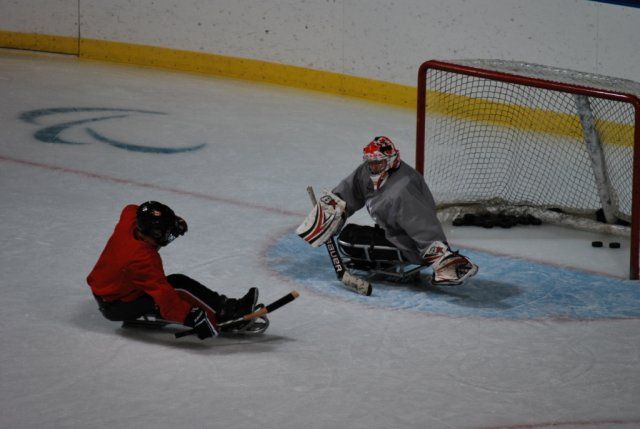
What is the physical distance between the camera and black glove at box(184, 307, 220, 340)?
14.4 feet

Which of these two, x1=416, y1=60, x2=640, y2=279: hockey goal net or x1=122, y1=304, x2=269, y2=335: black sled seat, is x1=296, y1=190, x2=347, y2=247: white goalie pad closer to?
x1=122, y1=304, x2=269, y2=335: black sled seat

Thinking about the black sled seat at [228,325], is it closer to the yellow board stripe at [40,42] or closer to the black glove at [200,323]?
the black glove at [200,323]

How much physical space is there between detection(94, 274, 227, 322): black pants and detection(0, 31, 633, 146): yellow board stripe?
2.89 metres

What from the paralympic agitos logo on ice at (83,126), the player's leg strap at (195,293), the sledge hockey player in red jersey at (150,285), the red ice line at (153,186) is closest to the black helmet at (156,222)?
the sledge hockey player in red jersey at (150,285)

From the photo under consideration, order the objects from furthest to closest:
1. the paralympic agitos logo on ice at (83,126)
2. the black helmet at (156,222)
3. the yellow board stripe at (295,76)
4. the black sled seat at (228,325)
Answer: the paralympic agitos logo on ice at (83,126)
the yellow board stripe at (295,76)
the black sled seat at (228,325)
the black helmet at (156,222)

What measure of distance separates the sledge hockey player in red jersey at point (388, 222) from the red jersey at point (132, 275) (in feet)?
3.31

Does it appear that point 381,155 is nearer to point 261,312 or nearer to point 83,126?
point 261,312

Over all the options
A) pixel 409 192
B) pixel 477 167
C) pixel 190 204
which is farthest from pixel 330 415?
pixel 477 167

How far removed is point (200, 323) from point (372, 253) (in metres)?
1.16

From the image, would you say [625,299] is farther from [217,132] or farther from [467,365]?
[217,132]

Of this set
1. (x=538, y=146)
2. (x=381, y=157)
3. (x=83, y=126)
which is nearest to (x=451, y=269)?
(x=381, y=157)

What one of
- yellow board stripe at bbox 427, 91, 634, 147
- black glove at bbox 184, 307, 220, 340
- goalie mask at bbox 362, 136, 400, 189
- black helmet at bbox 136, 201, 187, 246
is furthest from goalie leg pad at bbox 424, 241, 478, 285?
yellow board stripe at bbox 427, 91, 634, 147

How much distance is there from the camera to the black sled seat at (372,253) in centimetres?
525

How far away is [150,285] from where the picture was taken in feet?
14.3
